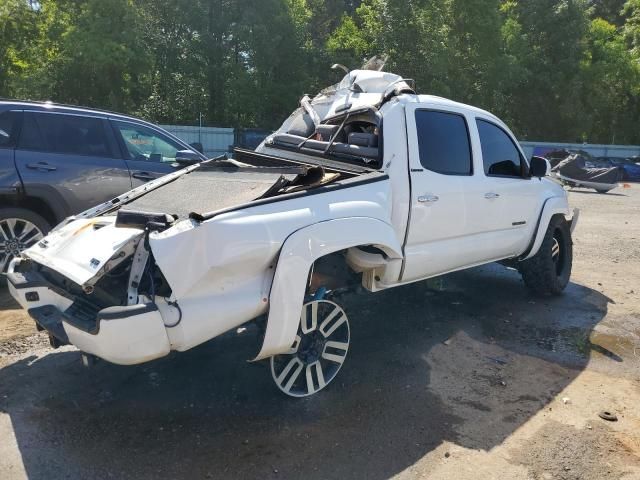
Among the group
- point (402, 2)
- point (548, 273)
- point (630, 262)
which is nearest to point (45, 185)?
point (548, 273)

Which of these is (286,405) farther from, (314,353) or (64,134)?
(64,134)

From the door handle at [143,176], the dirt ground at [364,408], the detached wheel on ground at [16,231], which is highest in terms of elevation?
the door handle at [143,176]

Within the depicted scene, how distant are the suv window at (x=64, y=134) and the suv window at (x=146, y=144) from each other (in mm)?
226

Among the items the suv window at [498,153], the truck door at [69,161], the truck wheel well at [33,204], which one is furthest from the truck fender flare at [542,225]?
the truck wheel well at [33,204]

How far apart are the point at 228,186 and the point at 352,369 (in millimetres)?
1657

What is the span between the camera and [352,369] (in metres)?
4.30

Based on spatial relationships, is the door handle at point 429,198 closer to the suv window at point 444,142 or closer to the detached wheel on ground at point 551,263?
the suv window at point 444,142

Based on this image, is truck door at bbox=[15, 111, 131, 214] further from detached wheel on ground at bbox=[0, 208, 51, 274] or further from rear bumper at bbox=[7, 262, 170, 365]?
rear bumper at bbox=[7, 262, 170, 365]

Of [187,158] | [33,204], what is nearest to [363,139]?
[187,158]

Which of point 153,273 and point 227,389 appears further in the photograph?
point 227,389

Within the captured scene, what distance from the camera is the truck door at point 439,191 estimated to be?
4414mm

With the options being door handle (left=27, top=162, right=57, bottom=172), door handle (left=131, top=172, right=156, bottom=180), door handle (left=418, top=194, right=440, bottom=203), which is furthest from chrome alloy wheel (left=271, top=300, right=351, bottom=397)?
door handle (left=27, top=162, right=57, bottom=172)

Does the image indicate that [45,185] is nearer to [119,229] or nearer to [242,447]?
[119,229]

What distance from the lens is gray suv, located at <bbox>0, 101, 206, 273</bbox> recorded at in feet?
18.3
